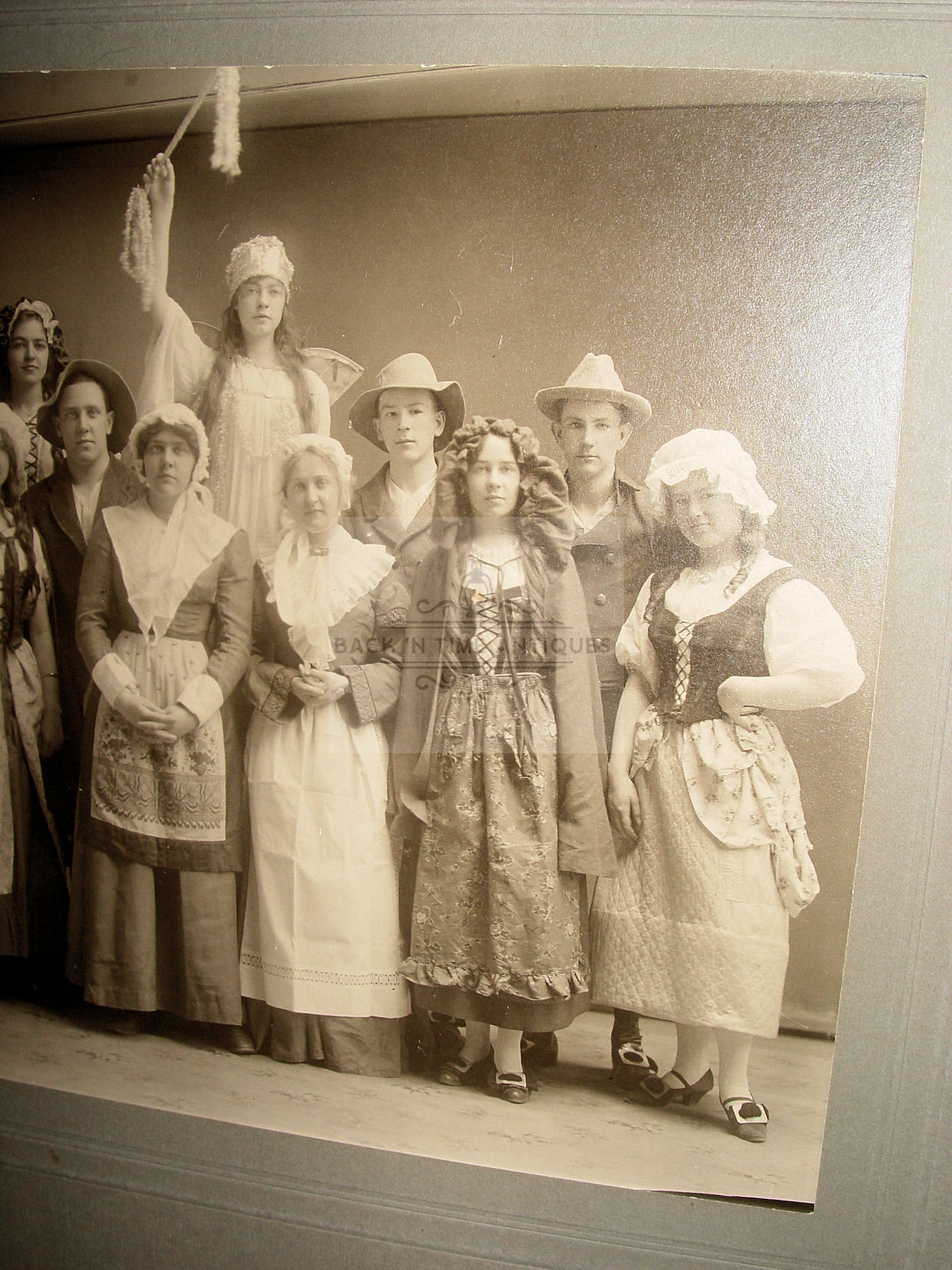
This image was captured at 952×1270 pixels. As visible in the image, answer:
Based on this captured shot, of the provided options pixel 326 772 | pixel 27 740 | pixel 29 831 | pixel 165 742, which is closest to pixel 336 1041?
pixel 326 772

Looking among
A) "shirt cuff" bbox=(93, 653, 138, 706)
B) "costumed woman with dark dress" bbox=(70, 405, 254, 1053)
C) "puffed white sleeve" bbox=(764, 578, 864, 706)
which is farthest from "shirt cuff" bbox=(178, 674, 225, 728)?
"puffed white sleeve" bbox=(764, 578, 864, 706)

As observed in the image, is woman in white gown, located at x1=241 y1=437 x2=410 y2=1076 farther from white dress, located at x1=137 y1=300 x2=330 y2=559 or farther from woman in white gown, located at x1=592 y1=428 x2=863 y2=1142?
woman in white gown, located at x1=592 y1=428 x2=863 y2=1142

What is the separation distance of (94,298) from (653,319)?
116cm

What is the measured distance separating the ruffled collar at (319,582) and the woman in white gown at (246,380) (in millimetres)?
55

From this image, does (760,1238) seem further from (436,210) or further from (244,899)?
(436,210)

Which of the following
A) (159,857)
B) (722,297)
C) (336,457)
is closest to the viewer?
(722,297)

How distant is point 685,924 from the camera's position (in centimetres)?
170

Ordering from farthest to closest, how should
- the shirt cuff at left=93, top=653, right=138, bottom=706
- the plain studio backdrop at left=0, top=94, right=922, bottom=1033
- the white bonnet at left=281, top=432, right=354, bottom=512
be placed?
the shirt cuff at left=93, top=653, right=138, bottom=706, the white bonnet at left=281, top=432, right=354, bottom=512, the plain studio backdrop at left=0, top=94, right=922, bottom=1033

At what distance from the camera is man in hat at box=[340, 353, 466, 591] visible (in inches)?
68.5

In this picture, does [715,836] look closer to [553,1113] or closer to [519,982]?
[519,982]

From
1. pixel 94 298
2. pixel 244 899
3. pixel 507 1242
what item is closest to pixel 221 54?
pixel 94 298

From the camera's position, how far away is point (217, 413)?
1834 mm

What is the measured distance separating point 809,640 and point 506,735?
59cm

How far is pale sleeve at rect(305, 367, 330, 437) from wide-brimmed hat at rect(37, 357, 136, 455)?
0.39 metres
